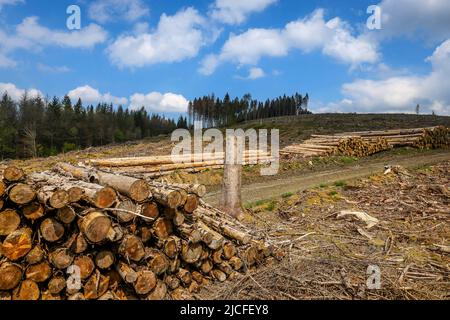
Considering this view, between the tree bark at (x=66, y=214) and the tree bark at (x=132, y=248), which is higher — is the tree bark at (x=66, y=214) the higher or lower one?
the higher one

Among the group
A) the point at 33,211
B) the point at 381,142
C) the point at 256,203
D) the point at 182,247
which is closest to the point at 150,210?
the point at 182,247

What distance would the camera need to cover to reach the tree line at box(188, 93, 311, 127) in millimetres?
90938

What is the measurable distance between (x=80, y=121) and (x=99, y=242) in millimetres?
69885

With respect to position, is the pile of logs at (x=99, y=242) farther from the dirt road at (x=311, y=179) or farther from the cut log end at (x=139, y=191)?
the dirt road at (x=311, y=179)

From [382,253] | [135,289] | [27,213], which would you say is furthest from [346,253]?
[27,213]

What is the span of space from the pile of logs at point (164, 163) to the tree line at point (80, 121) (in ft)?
119

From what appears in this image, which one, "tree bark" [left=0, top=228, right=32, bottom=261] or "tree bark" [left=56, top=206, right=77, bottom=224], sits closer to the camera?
"tree bark" [left=0, top=228, right=32, bottom=261]

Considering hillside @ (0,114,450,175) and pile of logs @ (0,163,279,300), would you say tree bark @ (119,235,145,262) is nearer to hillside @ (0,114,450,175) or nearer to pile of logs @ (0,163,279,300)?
pile of logs @ (0,163,279,300)

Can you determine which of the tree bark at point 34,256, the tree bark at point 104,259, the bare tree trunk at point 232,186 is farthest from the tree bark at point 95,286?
the bare tree trunk at point 232,186

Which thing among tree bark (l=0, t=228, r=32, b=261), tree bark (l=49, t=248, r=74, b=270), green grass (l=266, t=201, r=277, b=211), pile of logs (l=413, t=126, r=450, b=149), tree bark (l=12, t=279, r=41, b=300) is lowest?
green grass (l=266, t=201, r=277, b=211)

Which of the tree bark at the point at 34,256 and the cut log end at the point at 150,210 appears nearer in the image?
the tree bark at the point at 34,256

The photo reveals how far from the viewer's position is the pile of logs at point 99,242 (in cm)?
377

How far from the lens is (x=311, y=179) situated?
13180 mm

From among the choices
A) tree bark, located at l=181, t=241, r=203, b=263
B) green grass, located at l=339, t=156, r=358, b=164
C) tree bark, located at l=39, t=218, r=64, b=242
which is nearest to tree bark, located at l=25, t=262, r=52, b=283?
tree bark, located at l=39, t=218, r=64, b=242
